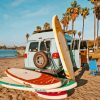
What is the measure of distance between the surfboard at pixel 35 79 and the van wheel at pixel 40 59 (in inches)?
35.2

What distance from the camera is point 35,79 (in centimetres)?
798

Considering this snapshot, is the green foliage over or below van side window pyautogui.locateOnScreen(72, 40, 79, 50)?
over

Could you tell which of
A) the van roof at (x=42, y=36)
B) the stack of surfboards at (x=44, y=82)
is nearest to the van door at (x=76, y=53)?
the van roof at (x=42, y=36)

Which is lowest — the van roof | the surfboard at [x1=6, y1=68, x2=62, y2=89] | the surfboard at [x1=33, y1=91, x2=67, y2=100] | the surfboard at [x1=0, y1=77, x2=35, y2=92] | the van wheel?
the surfboard at [x1=33, y1=91, x2=67, y2=100]

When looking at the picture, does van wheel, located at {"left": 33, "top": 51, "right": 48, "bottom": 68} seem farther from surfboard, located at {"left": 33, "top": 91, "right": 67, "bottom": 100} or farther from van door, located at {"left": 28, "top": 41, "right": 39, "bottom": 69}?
surfboard, located at {"left": 33, "top": 91, "right": 67, "bottom": 100}

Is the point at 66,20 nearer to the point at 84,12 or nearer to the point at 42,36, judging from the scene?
the point at 84,12

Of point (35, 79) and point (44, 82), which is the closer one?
point (44, 82)

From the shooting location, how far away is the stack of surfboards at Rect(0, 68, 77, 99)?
23.9ft

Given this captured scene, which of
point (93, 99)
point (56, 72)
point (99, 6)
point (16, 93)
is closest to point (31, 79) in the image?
point (16, 93)

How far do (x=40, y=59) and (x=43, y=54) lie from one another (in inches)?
16.4

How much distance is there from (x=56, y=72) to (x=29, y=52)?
215cm

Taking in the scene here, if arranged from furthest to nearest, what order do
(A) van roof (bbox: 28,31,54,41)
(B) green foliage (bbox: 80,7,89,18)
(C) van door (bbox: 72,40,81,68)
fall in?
1. (B) green foliage (bbox: 80,7,89,18)
2. (C) van door (bbox: 72,40,81,68)
3. (A) van roof (bbox: 28,31,54,41)

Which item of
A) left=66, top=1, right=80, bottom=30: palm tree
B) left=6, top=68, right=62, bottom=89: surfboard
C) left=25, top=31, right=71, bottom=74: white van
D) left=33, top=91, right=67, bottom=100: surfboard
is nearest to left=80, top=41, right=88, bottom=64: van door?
left=25, top=31, right=71, bottom=74: white van

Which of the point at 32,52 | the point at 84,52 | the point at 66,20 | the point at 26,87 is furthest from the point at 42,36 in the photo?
the point at 66,20
